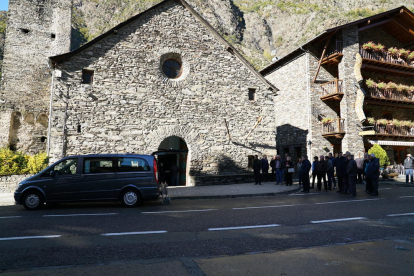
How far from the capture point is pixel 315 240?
15.7 ft

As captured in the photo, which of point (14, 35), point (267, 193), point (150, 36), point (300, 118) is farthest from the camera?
point (300, 118)

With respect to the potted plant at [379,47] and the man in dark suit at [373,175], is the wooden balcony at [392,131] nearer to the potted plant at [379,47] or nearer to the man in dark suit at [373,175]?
the potted plant at [379,47]

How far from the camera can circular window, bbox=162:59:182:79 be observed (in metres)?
15.5

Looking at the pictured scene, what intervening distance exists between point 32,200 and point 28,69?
54.8ft

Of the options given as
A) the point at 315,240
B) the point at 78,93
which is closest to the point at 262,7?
the point at 78,93

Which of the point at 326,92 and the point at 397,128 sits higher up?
the point at 326,92

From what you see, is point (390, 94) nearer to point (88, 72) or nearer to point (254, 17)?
point (88, 72)

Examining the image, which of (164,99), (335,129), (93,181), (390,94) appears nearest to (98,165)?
(93,181)

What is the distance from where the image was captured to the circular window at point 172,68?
50.8ft

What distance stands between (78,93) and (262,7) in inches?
3336

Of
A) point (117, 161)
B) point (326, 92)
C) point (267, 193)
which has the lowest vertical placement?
point (267, 193)

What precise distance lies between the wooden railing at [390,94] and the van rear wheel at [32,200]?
73.9 ft

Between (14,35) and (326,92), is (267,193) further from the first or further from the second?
(14,35)

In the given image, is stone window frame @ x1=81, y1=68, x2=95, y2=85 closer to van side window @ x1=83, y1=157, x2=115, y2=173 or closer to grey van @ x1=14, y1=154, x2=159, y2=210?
grey van @ x1=14, y1=154, x2=159, y2=210
